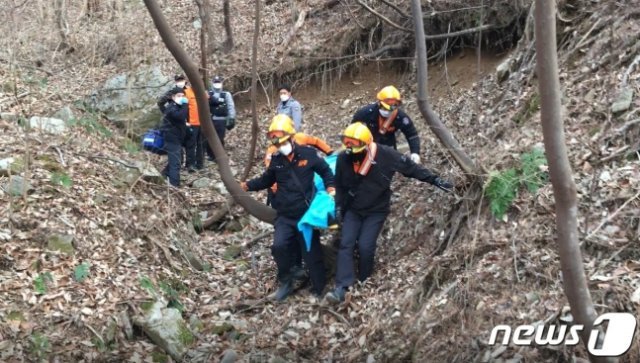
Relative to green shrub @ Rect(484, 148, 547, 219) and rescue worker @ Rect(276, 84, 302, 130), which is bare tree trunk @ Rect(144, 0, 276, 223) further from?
rescue worker @ Rect(276, 84, 302, 130)

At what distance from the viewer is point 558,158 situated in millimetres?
3918

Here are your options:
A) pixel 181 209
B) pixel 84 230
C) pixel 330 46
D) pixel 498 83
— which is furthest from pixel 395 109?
pixel 330 46

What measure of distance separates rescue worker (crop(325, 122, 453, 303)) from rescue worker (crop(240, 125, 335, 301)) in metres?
0.37

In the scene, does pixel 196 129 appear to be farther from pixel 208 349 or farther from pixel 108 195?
pixel 208 349

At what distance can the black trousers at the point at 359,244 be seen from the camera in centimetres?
734

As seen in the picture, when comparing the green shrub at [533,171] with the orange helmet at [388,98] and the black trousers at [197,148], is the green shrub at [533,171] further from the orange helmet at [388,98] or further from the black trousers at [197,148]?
the black trousers at [197,148]

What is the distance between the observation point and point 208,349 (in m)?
7.02

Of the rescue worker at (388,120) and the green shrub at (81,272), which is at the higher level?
the rescue worker at (388,120)

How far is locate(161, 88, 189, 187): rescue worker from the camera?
11.2 meters

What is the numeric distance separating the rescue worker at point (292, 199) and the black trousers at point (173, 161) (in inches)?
148

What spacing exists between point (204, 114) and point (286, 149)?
107cm

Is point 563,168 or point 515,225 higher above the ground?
point 563,168

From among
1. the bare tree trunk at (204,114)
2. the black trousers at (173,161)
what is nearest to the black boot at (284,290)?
the bare tree trunk at (204,114)

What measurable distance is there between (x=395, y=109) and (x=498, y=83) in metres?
2.05
